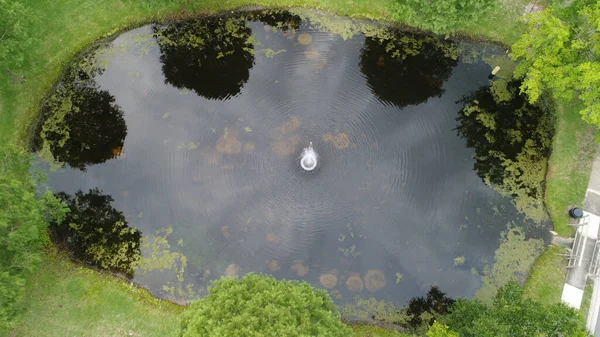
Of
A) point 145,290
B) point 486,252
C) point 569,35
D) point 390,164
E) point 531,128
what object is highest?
point 569,35

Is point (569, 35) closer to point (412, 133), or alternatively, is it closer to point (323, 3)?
point (412, 133)

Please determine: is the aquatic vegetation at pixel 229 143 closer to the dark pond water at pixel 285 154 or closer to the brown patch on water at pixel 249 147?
the dark pond water at pixel 285 154

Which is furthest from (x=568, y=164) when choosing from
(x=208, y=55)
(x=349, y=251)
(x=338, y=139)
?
(x=208, y=55)

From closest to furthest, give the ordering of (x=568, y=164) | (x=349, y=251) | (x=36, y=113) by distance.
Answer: (x=349, y=251) < (x=568, y=164) < (x=36, y=113)

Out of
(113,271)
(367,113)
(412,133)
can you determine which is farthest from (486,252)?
(113,271)

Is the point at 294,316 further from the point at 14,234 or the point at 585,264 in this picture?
the point at 585,264
